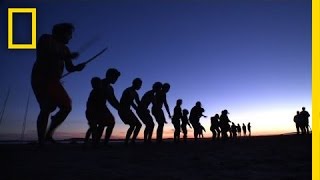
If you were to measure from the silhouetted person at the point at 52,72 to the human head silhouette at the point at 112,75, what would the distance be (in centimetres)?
222

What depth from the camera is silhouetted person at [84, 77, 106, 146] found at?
794 cm

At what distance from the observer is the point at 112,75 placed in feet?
26.3

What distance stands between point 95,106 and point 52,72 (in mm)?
2499

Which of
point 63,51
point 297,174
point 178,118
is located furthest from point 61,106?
point 178,118

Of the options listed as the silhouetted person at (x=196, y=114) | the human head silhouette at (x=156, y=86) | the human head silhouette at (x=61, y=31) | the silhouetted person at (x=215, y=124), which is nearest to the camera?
the human head silhouette at (x=61, y=31)

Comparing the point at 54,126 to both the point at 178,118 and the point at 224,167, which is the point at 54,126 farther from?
the point at 178,118

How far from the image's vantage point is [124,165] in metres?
4.58

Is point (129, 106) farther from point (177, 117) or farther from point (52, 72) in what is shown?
point (177, 117)

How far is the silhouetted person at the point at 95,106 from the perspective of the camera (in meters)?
7.94

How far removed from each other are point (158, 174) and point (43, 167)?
1160 millimetres

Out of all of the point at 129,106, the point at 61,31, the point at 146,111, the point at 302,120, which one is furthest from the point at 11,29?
the point at 302,120

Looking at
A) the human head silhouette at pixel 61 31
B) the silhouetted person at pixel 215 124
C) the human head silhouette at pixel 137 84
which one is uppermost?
the human head silhouette at pixel 61 31

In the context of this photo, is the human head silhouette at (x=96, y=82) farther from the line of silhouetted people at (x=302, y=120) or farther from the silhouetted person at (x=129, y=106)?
the line of silhouetted people at (x=302, y=120)

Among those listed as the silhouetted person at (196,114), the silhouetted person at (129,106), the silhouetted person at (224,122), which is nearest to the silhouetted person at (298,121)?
the silhouetted person at (224,122)
